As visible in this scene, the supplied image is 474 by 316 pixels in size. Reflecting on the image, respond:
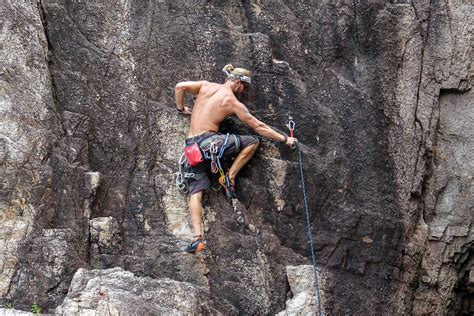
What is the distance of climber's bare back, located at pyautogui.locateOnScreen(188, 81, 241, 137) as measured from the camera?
340 inches

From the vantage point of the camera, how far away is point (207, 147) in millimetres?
8609

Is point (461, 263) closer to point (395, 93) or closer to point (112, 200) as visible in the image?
point (395, 93)

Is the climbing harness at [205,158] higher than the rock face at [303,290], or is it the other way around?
the climbing harness at [205,158]

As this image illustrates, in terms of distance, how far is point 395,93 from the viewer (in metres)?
9.47

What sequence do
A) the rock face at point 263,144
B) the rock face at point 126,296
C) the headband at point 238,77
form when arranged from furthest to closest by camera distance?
1. the headband at point 238,77
2. the rock face at point 263,144
3. the rock face at point 126,296

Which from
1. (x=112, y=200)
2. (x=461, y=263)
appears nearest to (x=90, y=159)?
(x=112, y=200)

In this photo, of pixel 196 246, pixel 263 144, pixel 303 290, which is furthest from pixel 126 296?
pixel 263 144

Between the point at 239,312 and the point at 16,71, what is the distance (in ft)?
11.5

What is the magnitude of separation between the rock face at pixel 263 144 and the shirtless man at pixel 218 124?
212 millimetres

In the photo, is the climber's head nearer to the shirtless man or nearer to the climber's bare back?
the shirtless man

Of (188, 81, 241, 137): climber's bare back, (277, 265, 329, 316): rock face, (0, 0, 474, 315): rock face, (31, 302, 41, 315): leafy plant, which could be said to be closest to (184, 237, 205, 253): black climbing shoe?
(0, 0, 474, 315): rock face

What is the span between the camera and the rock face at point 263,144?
8.45 meters

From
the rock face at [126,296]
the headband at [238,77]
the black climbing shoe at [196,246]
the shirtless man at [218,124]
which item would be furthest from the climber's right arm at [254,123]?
the rock face at [126,296]

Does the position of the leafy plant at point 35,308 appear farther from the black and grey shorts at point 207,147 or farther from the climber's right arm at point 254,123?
the climber's right arm at point 254,123
